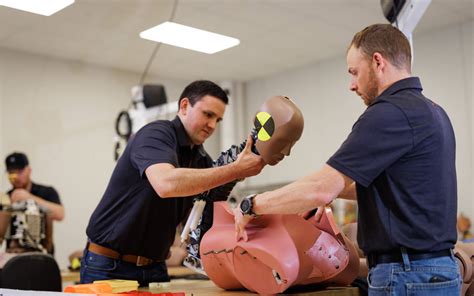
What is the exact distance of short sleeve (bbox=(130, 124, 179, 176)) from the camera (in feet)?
7.29

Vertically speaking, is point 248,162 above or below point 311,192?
above

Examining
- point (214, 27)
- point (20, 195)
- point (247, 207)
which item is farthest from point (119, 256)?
Result: point (214, 27)

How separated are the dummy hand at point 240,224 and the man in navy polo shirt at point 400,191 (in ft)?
0.44

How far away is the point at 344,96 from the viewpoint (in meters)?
7.38

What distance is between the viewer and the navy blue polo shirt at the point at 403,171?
1.62 m

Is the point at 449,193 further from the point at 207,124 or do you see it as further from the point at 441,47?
the point at 441,47

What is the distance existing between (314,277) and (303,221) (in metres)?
0.20

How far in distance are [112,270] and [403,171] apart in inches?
55.7

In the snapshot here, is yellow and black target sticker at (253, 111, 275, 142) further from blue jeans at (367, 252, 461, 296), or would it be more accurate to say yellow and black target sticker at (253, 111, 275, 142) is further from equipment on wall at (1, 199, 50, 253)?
equipment on wall at (1, 199, 50, 253)

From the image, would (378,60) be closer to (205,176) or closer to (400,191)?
(400,191)

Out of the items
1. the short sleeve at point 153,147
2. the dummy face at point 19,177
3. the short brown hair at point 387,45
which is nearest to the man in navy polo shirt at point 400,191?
the short brown hair at point 387,45

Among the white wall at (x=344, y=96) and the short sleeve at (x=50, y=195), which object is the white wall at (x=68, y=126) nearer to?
the short sleeve at (x=50, y=195)

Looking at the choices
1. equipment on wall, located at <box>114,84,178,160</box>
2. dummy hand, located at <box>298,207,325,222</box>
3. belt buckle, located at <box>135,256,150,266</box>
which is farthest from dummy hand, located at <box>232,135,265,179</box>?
equipment on wall, located at <box>114,84,178,160</box>

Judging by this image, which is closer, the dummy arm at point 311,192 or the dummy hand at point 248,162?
the dummy arm at point 311,192
